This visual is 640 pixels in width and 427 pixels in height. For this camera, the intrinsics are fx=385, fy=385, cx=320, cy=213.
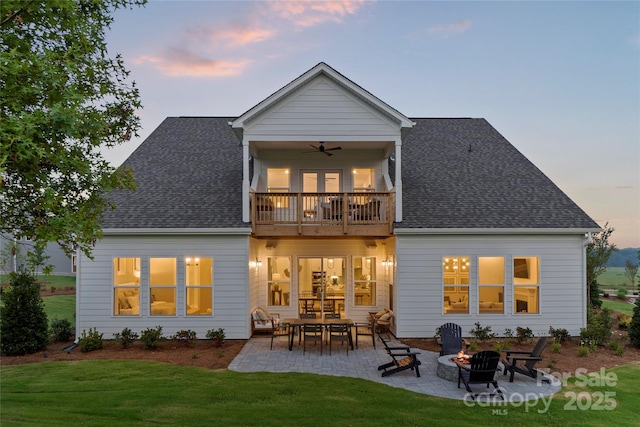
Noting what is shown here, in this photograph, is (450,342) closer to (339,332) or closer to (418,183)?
(339,332)

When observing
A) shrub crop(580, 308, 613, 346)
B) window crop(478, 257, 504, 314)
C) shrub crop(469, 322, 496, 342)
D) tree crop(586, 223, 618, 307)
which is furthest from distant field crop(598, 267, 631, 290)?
shrub crop(469, 322, 496, 342)

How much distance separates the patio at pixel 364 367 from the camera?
804 cm

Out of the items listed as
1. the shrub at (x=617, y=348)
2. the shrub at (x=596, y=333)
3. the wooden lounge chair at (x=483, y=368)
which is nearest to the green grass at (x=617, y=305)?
the shrub at (x=596, y=333)

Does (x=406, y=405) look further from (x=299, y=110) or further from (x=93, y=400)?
(x=299, y=110)

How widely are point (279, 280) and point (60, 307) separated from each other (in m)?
13.3

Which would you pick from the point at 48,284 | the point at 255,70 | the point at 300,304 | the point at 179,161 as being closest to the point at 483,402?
the point at 300,304

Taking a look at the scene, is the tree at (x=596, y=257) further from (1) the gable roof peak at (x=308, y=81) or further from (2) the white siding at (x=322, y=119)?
(2) the white siding at (x=322, y=119)

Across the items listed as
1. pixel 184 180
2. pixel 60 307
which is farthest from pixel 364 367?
pixel 60 307

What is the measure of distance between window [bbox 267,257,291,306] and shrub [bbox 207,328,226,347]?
296 centimetres

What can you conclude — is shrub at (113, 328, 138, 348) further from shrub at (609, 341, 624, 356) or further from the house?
shrub at (609, 341, 624, 356)

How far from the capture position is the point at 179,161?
16.0 metres

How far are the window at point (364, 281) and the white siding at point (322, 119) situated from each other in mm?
4953

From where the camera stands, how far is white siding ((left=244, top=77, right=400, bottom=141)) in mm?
12883

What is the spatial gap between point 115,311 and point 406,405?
→ 9.99 meters
